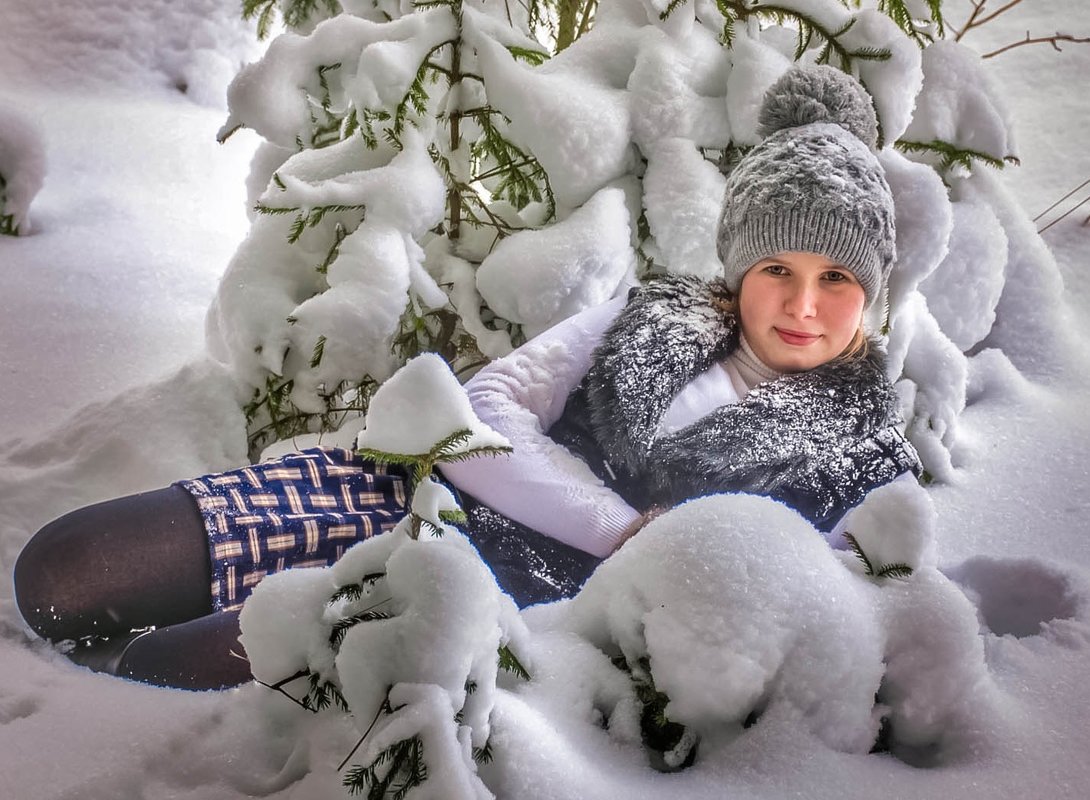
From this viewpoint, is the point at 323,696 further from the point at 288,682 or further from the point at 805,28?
the point at 805,28

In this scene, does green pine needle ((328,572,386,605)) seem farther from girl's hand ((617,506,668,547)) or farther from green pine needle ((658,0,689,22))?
green pine needle ((658,0,689,22))

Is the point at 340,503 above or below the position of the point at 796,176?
below

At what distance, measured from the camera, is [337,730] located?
3.10 ft

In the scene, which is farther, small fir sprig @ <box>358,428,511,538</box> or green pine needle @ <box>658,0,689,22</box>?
green pine needle @ <box>658,0,689,22</box>

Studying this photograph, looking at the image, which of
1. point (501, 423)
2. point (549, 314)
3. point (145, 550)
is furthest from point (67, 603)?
point (549, 314)

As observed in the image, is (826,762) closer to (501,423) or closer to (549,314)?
(501,423)

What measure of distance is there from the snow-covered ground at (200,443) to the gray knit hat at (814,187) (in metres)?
0.64

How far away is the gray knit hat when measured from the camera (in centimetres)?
168

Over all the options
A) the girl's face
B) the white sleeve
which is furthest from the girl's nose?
the white sleeve

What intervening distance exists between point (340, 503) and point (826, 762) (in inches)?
39.1

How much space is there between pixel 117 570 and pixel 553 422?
85 cm

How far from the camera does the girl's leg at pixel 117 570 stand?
1.41 m

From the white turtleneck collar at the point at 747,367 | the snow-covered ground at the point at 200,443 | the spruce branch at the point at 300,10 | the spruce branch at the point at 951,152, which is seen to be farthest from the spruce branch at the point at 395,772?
the spruce branch at the point at 300,10

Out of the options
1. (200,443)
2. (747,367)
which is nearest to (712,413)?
(747,367)
